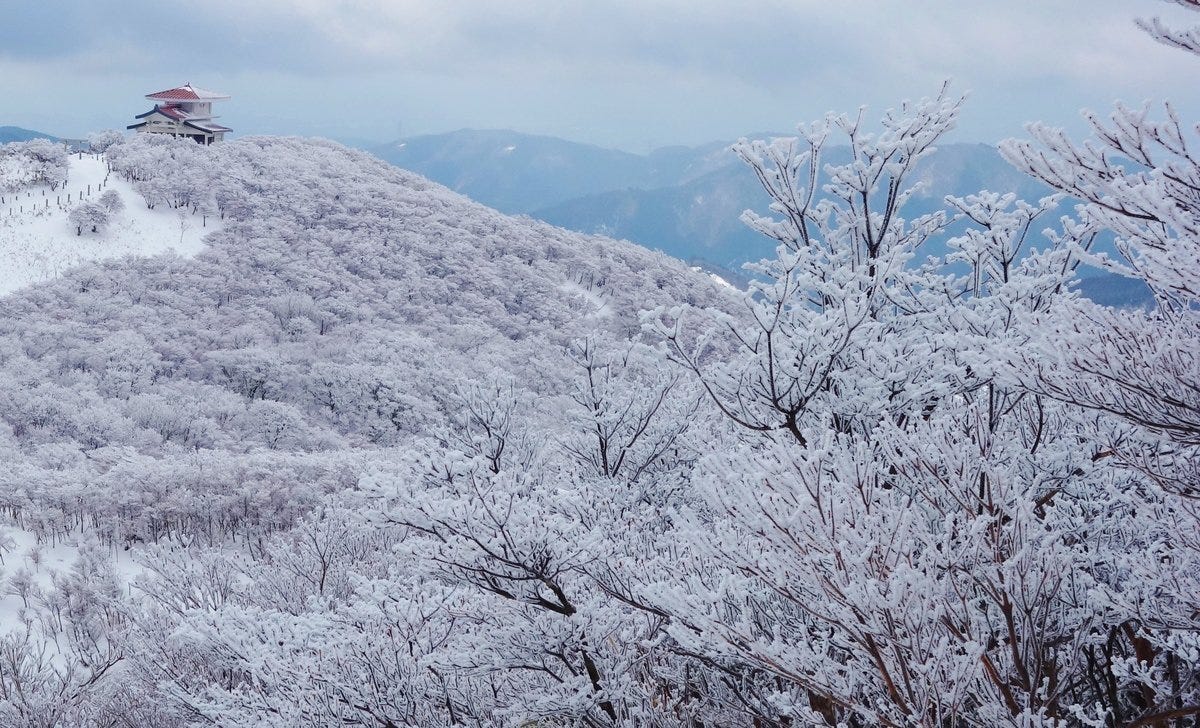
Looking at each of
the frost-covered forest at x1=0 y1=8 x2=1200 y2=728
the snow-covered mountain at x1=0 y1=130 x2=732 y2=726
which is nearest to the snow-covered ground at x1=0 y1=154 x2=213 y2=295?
the snow-covered mountain at x1=0 y1=130 x2=732 y2=726

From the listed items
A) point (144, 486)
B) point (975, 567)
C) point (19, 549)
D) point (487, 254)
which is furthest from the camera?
point (487, 254)

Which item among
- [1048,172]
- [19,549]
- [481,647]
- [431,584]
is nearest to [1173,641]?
[1048,172]

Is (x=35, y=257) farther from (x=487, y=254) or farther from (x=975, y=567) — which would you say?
(x=975, y=567)

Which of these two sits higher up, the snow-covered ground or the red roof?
the red roof

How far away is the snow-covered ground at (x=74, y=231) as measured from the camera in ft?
133

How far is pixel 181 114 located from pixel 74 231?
1846 cm

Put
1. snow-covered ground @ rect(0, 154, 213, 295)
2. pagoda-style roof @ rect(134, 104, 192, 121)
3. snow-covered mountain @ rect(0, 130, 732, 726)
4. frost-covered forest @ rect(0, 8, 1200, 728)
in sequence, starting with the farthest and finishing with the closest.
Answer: pagoda-style roof @ rect(134, 104, 192, 121) < snow-covered ground @ rect(0, 154, 213, 295) < snow-covered mountain @ rect(0, 130, 732, 726) < frost-covered forest @ rect(0, 8, 1200, 728)

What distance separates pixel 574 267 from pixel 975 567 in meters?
57.3

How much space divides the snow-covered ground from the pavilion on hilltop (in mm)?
5965

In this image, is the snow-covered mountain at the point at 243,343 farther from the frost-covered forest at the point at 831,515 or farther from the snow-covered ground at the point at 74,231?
the frost-covered forest at the point at 831,515

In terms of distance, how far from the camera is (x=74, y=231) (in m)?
43.7

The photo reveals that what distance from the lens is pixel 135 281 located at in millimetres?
42188

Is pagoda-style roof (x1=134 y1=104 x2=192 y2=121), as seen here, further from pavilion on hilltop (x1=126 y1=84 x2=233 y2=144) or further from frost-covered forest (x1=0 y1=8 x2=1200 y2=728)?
frost-covered forest (x1=0 y1=8 x2=1200 y2=728)

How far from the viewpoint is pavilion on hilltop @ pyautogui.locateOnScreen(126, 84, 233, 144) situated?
57.0 m
